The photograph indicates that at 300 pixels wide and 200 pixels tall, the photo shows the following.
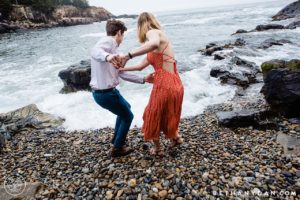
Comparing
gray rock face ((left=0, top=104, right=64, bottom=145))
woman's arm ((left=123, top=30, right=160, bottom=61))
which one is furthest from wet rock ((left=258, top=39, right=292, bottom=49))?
woman's arm ((left=123, top=30, right=160, bottom=61))

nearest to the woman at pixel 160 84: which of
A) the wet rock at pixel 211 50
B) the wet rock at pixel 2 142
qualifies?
the wet rock at pixel 2 142

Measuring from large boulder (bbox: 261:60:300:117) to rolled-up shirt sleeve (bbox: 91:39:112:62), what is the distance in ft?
14.7

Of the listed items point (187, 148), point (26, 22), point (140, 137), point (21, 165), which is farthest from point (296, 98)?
point (26, 22)

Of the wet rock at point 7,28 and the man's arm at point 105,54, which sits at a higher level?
the man's arm at point 105,54

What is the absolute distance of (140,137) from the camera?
5801mm

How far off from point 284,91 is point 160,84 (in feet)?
12.0

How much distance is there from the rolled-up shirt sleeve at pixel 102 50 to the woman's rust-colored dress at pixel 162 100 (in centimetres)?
69

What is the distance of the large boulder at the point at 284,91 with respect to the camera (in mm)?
6059

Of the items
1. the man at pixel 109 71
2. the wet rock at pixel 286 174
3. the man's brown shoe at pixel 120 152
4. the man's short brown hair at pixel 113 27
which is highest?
the man's short brown hair at pixel 113 27

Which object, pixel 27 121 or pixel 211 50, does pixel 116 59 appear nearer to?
pixel 27 121

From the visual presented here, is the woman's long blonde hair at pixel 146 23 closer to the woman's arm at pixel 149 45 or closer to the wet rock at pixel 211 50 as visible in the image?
the woman's arm at pixel 149 45

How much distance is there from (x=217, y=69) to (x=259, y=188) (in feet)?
29.9

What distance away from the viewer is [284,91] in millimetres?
6191

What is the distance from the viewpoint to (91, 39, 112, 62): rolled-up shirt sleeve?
12.5ft
